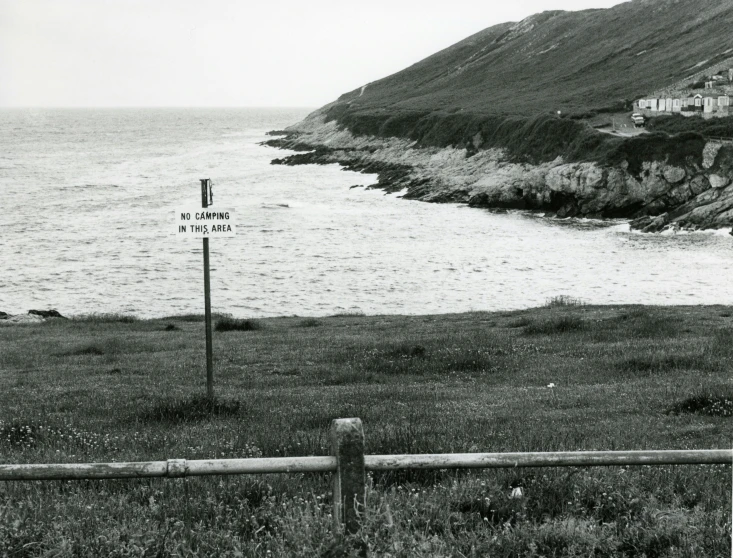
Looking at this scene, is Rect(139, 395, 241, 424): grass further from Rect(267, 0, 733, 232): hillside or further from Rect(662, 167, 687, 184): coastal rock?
Rect(662, 167, 687, 184): coastal rock

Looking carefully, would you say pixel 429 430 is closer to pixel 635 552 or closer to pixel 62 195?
pixel 635 552

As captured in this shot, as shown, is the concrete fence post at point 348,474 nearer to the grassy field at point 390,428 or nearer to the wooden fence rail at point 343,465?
the wooden fence rail at point 343,465

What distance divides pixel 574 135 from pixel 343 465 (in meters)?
92.4

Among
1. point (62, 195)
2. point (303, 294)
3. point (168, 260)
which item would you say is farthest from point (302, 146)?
point (303, 294)

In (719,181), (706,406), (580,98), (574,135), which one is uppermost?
(580,98)

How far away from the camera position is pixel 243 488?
7594 millimetres

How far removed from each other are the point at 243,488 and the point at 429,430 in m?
4.44

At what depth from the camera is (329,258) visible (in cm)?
5631

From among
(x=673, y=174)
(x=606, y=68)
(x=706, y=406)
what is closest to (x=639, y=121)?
(x=673, y=174)

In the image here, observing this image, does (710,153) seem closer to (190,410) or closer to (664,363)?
(664,363)

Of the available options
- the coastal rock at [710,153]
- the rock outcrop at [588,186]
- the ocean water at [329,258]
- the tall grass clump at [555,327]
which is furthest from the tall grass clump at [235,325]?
the coastal rock at [710,153]

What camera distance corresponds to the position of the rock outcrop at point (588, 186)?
222ft

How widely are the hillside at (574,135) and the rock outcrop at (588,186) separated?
0.41ft

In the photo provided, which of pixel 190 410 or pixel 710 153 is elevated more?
pixel 710 153
